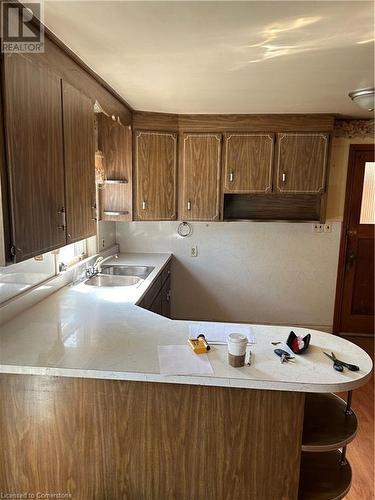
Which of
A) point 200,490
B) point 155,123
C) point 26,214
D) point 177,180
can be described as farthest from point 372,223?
point 26,214

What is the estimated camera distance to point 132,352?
1.56 m

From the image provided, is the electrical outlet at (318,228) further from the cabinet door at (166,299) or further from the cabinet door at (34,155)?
the cabinet door at (34,155)

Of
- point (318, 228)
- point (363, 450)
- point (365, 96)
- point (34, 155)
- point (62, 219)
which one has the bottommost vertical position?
point (363, 450)

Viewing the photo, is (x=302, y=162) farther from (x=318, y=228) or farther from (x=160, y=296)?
(x=160, y=296)

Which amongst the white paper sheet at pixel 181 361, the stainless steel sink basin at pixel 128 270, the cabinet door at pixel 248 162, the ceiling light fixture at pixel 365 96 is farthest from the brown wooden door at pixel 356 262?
the white paper sheet at pixel 181 361

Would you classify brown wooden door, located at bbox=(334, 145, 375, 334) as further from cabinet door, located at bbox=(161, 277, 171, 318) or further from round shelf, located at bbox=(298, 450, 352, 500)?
round shelf, located at bbox=(298, 450, 352, 500)

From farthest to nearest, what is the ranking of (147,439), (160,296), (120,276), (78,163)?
(160,296) < (120,276) < (78,163) < (147,439)

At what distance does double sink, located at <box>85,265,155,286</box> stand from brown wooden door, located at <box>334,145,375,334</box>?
7.27 ft

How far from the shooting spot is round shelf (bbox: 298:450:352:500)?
60.8 inches

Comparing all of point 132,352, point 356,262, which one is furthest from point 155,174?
point 356,262

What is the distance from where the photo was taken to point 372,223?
3.91 metres

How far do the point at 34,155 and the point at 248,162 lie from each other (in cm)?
238

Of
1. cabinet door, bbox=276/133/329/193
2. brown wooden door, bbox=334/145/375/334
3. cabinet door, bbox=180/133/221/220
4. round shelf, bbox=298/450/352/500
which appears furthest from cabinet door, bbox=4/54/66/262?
brown wooden door, bbox=334/145/375/334

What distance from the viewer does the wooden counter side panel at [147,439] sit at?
147 centimetres
